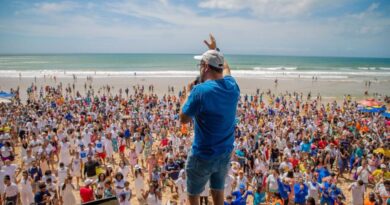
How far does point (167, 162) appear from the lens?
33.4 feet

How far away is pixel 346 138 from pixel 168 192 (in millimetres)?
9288

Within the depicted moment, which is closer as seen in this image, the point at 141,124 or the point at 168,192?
the point at 168,192

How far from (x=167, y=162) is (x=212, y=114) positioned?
845 cm

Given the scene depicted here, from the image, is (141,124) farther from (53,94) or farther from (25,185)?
(53,94)

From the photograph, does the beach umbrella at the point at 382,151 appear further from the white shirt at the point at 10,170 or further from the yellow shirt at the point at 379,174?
the white shirt at the point at 10,170

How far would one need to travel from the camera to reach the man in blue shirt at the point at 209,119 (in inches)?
80.7

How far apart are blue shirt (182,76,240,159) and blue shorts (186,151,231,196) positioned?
0.17ft

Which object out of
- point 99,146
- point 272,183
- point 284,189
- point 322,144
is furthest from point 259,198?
point 99,146

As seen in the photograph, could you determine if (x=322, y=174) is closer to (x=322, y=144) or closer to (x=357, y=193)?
(x=357, y=193)

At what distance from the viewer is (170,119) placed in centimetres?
1795

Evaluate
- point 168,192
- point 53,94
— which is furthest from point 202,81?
point 53,94

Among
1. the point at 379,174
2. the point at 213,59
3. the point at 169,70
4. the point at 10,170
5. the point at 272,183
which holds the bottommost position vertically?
the point at 379,174

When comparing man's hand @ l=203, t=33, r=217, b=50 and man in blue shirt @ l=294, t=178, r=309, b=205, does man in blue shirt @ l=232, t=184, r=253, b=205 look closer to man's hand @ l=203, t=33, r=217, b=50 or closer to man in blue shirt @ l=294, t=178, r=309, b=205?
man in blue shirt @ l=294, t=178, r=309, b=205

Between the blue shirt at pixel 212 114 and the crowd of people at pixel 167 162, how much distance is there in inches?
200
